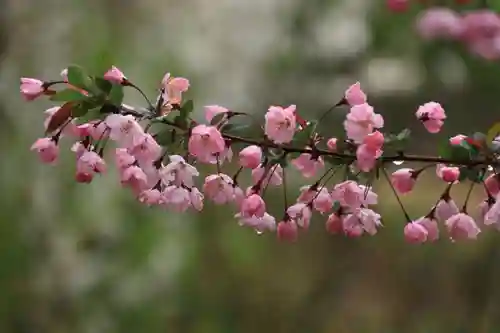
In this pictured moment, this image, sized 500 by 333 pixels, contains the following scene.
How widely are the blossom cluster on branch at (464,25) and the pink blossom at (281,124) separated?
45cm

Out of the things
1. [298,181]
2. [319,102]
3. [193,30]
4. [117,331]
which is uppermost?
[193,30]

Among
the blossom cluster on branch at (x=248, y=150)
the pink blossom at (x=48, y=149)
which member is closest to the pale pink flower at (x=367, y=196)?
the blossom cluster on branch at (x=248, y=150)

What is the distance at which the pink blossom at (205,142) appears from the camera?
17.7 inches

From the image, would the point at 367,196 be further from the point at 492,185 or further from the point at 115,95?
the point at 115,95

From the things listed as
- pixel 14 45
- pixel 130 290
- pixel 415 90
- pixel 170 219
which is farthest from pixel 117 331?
pixel 415 90

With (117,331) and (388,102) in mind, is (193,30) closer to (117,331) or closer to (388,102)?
(388,102)

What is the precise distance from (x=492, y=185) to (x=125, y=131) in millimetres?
243

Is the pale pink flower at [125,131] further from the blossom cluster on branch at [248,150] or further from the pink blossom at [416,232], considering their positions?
the pink blossom at [416,232]

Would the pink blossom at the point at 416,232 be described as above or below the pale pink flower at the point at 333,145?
below

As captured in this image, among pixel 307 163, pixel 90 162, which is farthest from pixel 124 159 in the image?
pixel 307 163

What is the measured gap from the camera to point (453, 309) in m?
1.09

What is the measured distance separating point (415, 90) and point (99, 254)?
1.77 feet

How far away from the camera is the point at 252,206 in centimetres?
48

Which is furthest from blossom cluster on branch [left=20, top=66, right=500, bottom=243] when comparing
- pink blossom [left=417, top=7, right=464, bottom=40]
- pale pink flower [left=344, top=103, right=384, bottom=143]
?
pink blossom [left=417, top=7, right=464, bottom=40]
